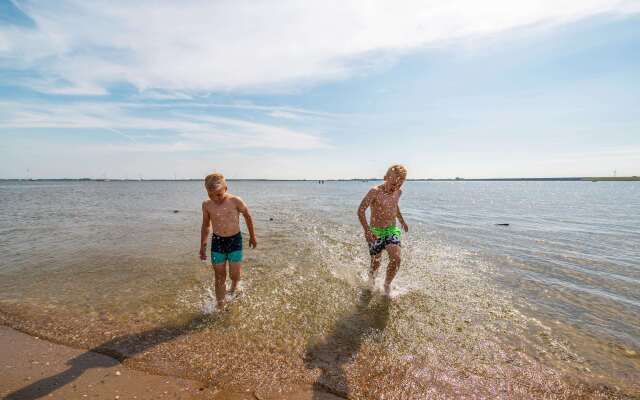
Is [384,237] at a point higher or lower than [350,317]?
higher

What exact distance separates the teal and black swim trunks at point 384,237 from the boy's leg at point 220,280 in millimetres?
3060

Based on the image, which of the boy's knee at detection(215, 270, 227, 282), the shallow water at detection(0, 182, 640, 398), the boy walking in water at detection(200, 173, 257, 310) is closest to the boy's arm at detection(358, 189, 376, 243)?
the shallow water at detection(0, 182, 640, 398)

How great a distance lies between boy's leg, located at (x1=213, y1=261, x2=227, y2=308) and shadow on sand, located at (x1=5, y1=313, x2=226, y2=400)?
42 cm

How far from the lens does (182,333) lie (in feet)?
15.5

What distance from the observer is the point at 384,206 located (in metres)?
6.40

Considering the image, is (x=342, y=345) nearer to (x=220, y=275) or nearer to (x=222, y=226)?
(x=220, y=275)

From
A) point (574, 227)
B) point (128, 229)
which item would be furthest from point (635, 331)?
point (128, 229)

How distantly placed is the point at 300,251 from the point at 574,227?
55.6 feet

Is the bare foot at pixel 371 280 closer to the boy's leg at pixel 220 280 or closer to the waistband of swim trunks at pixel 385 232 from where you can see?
the waistband of swim trunks at pixel 385 232

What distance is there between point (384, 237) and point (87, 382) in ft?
17.0

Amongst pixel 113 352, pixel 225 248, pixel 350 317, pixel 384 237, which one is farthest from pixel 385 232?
pixel 113 352

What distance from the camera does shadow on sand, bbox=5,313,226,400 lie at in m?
3.31

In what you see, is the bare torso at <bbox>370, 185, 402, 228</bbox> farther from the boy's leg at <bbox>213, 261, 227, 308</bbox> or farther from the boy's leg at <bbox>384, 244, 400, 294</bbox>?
the boy's leg at <bbox>213, 261, 227, 308</bbox>

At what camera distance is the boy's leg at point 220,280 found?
563 centimetres
